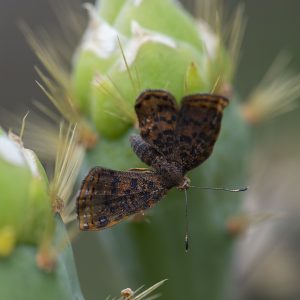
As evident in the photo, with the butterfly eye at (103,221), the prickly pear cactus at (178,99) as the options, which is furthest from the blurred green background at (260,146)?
the butterfly eye at (103,221)

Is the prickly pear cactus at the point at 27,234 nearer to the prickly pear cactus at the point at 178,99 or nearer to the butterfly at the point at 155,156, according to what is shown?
the butterfly at the point at 155,156

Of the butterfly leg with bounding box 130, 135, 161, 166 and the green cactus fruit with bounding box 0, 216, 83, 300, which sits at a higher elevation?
the butterfly leg with bounding box 130, 135, 161, 166

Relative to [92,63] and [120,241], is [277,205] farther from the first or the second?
[92,63]

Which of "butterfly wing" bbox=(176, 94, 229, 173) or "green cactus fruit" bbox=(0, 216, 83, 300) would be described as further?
"butterfly wing" bbox=(176, 94, 229, 173)

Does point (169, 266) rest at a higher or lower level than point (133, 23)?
lower

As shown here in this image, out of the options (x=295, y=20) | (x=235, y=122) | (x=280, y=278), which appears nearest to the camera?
(x=235, y=122)

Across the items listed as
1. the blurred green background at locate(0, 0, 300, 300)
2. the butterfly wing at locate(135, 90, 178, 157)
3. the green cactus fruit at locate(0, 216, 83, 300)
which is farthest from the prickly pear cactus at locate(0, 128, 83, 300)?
the blurred green background at locate(0, 0, 300, 300)

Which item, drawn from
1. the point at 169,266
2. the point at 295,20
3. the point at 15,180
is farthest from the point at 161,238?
the point at 295,20

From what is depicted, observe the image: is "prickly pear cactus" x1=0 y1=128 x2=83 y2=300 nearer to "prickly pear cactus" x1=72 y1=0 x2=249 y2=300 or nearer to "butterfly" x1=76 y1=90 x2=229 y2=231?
"butterfly" x1=76 y1=90 x2=229 y2=231
